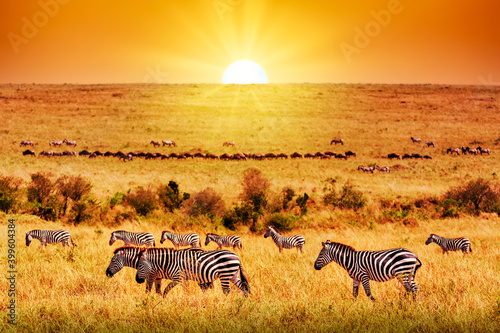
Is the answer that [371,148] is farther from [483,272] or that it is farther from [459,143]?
[483,272]

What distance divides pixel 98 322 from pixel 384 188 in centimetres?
2761

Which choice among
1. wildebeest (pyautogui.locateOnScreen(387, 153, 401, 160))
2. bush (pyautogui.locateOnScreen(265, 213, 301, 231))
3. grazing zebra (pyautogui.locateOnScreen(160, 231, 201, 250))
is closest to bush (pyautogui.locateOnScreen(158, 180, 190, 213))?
bush (pyautogui.locateOnScreen(265, 213, 301, 231))

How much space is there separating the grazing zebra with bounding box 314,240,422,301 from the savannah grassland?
0.34 metres

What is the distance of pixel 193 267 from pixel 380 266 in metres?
3.50

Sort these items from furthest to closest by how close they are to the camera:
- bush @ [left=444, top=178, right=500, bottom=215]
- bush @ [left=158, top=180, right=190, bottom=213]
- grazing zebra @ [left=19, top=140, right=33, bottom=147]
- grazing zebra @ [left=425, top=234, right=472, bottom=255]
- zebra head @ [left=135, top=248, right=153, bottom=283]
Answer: grazing zebra @ [left=19, top=140, right=33, bottom=147], bush @ [left=444, top=178, right=500, bottom=215], bush @ [left=158, top=180, right=190, bottom=213], grazing zebra @ [left=425, top=234, right=472, bottom=255], zebra head @ [left=135, top=248, right=153, bottom=283]

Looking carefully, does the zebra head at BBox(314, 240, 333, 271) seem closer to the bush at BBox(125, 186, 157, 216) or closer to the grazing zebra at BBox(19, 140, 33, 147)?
the bush at BBox(125, 186, 157, 216)

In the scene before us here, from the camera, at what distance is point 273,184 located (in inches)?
1281

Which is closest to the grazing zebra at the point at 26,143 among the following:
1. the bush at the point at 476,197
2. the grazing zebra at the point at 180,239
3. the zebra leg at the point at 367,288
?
the grazing zebra at the point at 180,239

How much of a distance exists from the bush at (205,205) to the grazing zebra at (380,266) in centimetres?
1492

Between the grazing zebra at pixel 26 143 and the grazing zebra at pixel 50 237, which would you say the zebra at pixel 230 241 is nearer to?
the grazing zebra at pixel 50 237

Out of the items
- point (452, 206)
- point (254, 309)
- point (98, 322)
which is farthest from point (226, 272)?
point (452, 206)

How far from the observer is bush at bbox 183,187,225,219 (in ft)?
74.5

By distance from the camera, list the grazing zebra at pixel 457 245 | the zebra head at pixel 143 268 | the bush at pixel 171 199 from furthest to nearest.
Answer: the bush at pixel 171 199 → the grazing zebra at pixel 457 245 → the zebra head at pixel 143 268

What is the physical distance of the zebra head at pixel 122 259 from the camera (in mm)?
8367
